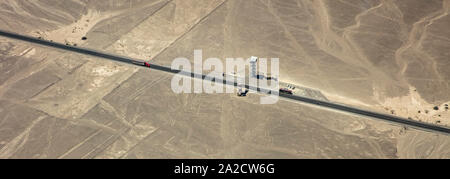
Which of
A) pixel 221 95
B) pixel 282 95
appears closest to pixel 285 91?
pixel 282 95

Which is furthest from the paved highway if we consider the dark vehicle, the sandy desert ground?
the sandy desert ground

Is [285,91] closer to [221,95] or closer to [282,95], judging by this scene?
[282,95]

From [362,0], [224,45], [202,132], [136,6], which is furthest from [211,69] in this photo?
[362,0]

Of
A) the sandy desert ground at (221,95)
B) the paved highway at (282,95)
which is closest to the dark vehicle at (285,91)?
the paved highway at (282,95)

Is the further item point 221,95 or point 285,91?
point 221,95

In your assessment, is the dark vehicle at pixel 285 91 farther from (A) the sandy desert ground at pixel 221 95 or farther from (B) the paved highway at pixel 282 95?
(A) the sandy desert ground at pixel 221 95

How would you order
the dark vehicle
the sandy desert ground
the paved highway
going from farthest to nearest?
the dark vehicle < the paved highway < the sandy desert ground

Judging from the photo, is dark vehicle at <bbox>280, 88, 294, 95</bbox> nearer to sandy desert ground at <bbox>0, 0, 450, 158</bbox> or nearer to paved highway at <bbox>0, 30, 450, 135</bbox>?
paved highway at <bbox>0, 30, 450, 135</bbox>

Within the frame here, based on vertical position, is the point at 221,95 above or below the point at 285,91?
below
